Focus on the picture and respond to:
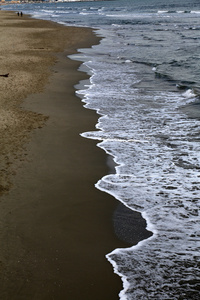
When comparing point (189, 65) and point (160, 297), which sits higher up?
point (189, 65)

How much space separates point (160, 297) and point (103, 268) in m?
0.69

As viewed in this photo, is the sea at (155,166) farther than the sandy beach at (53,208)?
Yes

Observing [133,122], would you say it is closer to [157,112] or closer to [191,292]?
[157,112]

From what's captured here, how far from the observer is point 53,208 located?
5109 millimetres

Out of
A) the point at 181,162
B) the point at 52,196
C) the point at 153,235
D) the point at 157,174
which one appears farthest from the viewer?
the point at 181,162

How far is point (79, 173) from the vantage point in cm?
623

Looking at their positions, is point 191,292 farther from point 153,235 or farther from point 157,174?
point 157,174

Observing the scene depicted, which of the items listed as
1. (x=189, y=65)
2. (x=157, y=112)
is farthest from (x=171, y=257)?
(x=189, y=65)

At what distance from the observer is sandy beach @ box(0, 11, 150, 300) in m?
3.74

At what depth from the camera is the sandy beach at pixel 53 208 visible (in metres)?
3.74

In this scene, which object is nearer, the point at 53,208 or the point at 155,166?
the point at 53,208

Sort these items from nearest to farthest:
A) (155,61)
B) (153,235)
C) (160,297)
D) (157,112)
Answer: (160,297) < (153,235) < (157,112) < (155,61)

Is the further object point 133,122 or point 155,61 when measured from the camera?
point 155,61

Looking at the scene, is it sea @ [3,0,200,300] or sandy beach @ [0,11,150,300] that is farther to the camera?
sea @ [3,0,200,300]
